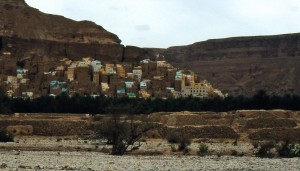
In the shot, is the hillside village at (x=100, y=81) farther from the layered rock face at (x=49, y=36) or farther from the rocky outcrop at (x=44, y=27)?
the rocky outcrop at (x=44, y=27)

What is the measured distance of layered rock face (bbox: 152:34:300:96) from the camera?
14888cm

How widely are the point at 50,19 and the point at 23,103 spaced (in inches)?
2902

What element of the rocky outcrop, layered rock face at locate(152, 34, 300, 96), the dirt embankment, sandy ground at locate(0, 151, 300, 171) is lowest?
the dirt embankment

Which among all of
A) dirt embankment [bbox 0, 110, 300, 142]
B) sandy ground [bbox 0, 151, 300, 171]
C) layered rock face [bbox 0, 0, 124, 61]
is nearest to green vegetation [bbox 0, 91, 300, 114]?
dirt embankment [bbox 0, 110, 300, 142]

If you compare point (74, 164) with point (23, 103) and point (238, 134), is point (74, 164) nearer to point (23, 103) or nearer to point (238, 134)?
point (238, 134)

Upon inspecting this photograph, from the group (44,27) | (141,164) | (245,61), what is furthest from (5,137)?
(245,61)

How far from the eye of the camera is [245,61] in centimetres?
17100

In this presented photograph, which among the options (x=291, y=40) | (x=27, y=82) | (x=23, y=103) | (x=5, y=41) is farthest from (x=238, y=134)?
(x=291, y=40)

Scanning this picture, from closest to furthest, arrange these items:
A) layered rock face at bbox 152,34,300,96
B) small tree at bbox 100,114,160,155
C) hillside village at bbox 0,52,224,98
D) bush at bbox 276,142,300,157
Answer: bush at bbox 276,142,300,157 < small tree at bbox 100,114,160,155 < hillside village at bbox 0,52,224,98 < layered rock face at bbox 152,34,300,96

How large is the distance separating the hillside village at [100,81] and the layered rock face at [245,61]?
Result: 35539 mm

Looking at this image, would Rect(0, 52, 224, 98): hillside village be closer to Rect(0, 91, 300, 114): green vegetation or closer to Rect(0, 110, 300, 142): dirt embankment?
Rect(0, 91, 300, 114): green vegetation

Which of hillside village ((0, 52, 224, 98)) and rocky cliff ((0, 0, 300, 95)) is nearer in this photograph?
hillside village ((0, 52, 224, 98))

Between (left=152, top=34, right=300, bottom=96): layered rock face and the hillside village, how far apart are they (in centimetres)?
3554

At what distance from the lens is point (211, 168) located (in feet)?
75.6
